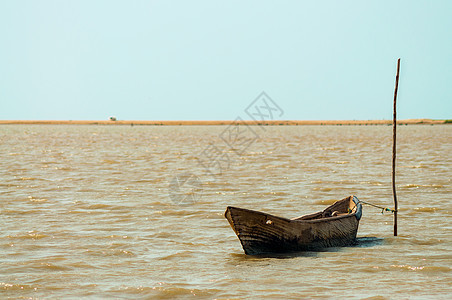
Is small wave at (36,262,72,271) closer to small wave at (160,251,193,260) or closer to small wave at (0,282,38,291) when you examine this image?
small wave at (0,282,38,291)

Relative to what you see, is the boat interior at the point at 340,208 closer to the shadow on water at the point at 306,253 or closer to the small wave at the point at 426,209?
the shadow on water at the point at 306,253

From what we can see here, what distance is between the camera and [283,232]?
1063 cm

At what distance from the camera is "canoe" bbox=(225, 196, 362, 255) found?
33.9ft

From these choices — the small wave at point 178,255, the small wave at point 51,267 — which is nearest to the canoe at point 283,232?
the small wave at point 178,255

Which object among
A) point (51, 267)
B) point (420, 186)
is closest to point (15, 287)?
point (51, 267)

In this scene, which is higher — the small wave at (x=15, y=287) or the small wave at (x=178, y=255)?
the small wave at (x=178, y=255)

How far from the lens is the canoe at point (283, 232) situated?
407 inches

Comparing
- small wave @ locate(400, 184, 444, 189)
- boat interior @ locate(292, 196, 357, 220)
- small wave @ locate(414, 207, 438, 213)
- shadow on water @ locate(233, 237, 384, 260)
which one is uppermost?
boat interior @ locate(292, 196, 357, 220)

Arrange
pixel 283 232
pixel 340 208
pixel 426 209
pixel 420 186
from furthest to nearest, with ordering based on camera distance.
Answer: pixel 420 186, pixel 426 209, pixel 340 208, pixel 283 232

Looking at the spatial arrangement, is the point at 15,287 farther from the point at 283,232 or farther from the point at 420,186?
the point at 420,186

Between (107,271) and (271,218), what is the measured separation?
301 cm

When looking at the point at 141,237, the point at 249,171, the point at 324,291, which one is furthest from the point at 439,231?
the point at 249,171

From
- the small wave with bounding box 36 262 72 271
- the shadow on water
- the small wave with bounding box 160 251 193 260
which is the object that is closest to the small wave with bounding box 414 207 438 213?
the shadow on water

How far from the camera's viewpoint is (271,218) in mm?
10398
